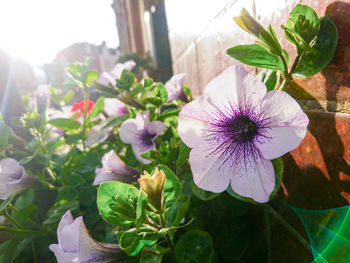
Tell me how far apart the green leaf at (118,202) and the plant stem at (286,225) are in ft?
1.25

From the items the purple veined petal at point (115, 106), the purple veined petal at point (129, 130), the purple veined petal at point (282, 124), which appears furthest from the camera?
the purple veined petal at point (115, 106)

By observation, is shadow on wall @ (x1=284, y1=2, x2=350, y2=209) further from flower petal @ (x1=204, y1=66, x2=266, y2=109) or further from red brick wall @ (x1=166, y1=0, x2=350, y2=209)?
flower petal @ (x1=204, y1=66, x2=266, y2=109)

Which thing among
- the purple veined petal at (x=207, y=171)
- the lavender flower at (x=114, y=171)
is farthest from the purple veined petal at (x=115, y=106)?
the purple veined petal at (x=207, y=171)

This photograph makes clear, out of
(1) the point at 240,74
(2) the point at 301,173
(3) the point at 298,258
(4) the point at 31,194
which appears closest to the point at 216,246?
(3) the point at 298,258

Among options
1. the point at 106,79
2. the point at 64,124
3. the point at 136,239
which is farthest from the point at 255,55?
the point at 64,124

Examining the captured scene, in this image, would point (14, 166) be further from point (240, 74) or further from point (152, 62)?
point (152, 62)

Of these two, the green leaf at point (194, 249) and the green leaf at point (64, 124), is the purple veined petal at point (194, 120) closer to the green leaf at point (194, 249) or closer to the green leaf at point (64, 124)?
the green leaf at point (194, 249)

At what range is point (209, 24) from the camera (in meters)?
1.09

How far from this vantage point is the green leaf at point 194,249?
1.83 feet

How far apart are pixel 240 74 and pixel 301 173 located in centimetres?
34

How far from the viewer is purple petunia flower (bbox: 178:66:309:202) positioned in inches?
15.9

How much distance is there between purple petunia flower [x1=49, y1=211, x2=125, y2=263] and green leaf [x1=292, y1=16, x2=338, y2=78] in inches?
20.7

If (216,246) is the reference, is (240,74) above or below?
above

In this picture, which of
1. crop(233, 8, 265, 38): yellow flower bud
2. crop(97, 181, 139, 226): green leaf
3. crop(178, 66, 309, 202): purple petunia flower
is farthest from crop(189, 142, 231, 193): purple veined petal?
crop(233, 8, 265, 38): yellow flower bud
